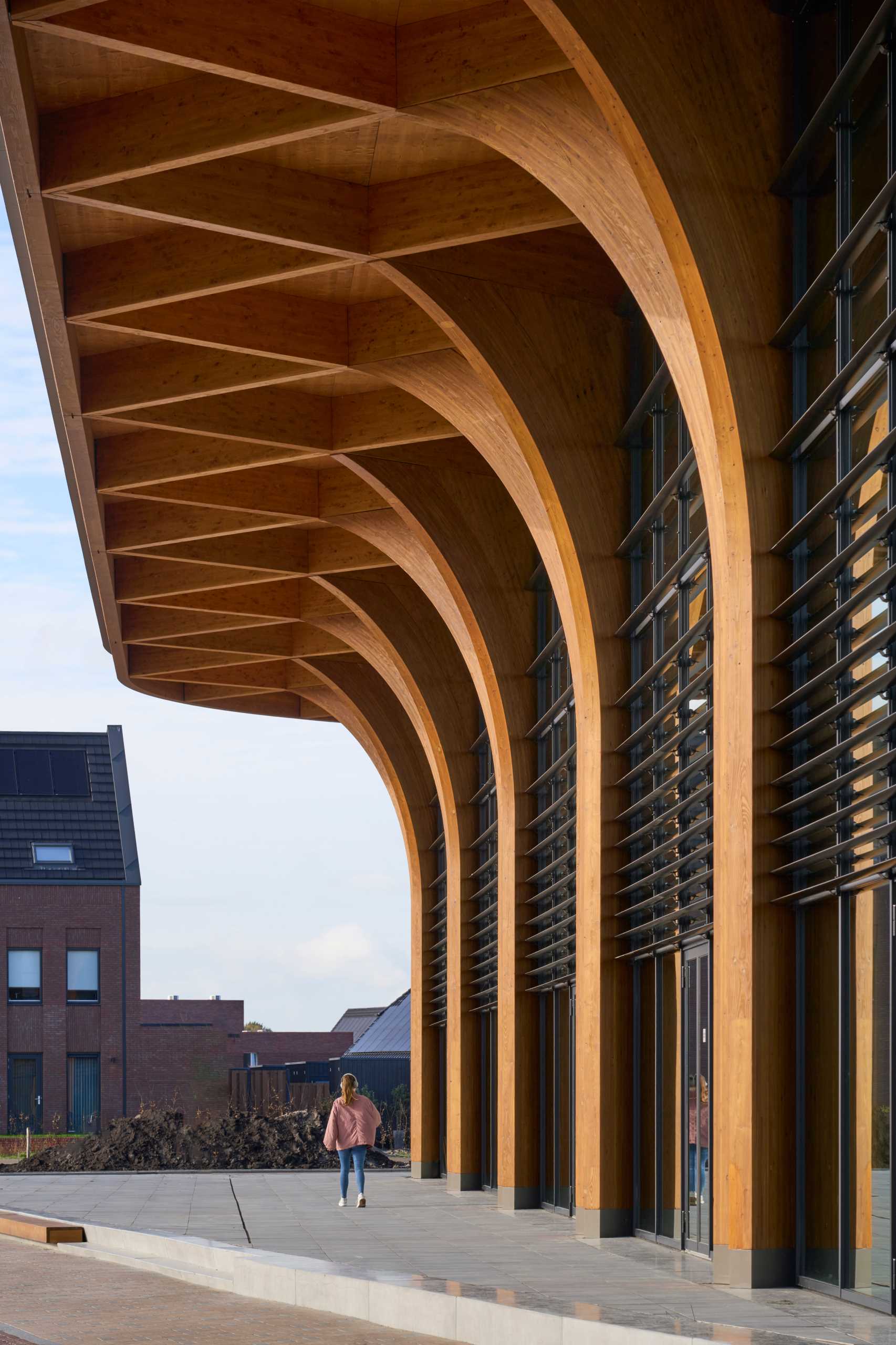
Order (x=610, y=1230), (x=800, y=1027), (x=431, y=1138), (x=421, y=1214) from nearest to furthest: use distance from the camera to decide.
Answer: (x=800, y=1027), (x=610, y=1230), (x=421, y=1214), (x=431, y=1138)

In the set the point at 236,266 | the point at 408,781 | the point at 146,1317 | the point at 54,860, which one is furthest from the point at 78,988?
the point at 146,1317

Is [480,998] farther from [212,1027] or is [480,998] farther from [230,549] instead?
[212,1027]

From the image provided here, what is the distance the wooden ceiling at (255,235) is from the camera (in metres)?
12.6

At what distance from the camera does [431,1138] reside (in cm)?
2756

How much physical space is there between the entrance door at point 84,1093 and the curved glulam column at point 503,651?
2808cm

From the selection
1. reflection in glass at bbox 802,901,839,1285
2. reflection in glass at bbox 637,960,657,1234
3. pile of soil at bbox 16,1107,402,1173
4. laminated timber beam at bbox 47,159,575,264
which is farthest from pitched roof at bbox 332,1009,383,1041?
reflection in glass at bbox 802,901,839,1285

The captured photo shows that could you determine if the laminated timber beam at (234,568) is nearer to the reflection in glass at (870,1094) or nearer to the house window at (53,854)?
the reflection in glass at (870,1094)

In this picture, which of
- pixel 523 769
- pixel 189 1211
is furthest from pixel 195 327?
pixel 189 1211

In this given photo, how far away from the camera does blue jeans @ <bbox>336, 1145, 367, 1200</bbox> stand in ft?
65.4

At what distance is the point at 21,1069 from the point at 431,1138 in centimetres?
2184

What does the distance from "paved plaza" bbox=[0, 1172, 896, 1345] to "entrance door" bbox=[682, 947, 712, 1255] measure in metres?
0.37

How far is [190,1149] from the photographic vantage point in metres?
31.4

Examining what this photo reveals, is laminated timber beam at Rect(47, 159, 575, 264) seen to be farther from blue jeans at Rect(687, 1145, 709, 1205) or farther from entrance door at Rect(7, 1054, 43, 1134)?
entrance door at Rect(7, 1054, 43, 1134)

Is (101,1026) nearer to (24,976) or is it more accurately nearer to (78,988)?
(78,988)
